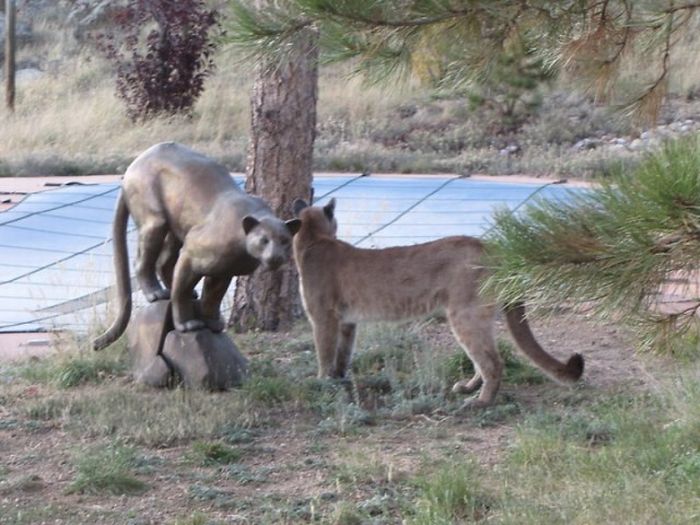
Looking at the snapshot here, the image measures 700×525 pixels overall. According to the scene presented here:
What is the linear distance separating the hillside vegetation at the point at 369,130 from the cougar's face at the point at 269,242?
10.6 metres

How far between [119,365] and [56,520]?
272cm

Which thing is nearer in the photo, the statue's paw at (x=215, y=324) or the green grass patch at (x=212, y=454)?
the green grass patch at (x=212, y=454)

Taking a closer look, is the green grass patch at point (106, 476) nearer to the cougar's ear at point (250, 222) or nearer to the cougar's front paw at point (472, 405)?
the cougar's ear at point (250, 222)

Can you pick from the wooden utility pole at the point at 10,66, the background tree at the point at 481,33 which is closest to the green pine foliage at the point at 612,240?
the background tree at the point at 481,33

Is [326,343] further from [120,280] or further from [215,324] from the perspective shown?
[120,280]

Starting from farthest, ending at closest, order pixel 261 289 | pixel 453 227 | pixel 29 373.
Result: 1. pixel 453 227
2. pixel 261 289
3. pixel 29 373

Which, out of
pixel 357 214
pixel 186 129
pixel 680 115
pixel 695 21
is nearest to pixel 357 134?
pixel 186 129

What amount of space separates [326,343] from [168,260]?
109 centimetres

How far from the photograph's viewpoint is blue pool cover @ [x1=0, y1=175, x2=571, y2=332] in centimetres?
1027

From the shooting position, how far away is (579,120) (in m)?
22.1

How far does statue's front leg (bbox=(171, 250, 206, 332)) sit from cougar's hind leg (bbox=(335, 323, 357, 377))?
88 cm

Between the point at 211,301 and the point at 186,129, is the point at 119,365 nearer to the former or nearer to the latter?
the point at 211,301

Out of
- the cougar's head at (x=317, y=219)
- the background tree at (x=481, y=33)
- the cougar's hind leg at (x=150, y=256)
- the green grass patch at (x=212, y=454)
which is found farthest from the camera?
the cougar's head at (x=317, y=219)

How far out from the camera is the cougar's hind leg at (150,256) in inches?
291
